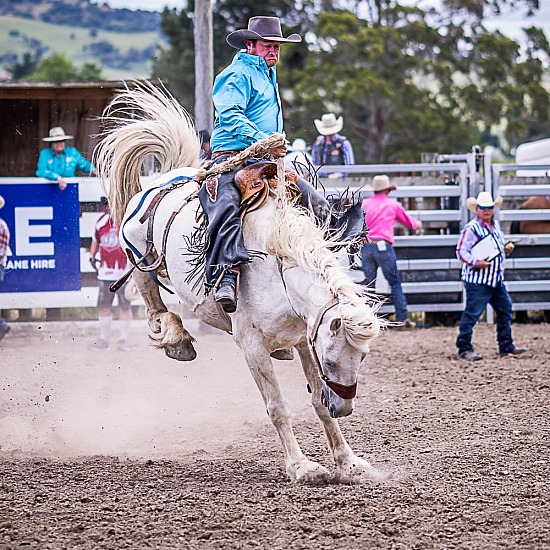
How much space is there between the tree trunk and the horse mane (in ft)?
22.2

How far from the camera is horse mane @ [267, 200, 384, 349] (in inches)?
166

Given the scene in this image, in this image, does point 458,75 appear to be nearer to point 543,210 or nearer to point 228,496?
point 543,210

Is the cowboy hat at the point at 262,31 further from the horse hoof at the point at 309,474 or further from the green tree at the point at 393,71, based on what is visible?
the green tree at the point at 393,71

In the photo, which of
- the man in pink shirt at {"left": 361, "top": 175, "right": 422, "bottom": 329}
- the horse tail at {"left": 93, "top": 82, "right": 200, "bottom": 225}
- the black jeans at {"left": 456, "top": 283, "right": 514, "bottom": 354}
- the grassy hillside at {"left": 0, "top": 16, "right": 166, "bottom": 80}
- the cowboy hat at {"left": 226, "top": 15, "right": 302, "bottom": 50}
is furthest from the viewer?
the grassy hillside at {"left": 0, "top": 16, "right": 166, "bottom": 80}

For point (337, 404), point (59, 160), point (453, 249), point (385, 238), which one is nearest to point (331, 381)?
point (337, 404)

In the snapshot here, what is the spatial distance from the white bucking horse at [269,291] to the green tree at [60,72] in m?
42.9

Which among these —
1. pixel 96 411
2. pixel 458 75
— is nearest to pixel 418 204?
pixel 96 411

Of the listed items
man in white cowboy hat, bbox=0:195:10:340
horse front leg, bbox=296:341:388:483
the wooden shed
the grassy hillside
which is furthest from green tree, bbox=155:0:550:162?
the grassy hillside

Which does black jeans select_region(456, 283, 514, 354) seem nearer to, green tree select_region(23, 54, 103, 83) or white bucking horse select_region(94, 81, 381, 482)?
white bucking horse select_region(94, 81, 381, 482)

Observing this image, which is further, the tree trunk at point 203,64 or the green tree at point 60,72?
the green tree at point 60,72

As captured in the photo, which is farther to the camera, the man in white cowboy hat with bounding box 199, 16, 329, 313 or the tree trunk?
the tree trunk

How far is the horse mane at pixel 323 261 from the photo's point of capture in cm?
423

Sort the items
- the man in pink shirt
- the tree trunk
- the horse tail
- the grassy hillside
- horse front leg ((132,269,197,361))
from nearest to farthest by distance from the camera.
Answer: horse front leg ((132,269,197,361))
the horse tail
the man in pink shirt
the tree trunk
the grassy hillside

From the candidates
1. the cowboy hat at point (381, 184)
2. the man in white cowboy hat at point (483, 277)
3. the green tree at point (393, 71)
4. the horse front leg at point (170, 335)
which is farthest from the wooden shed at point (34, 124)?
the green tree at point (393, 71)
